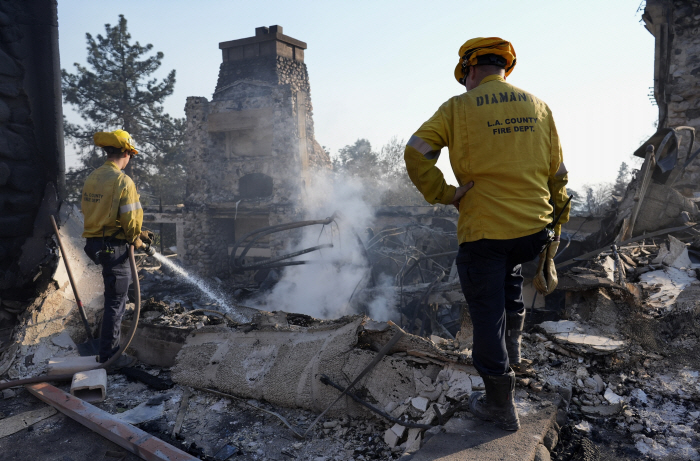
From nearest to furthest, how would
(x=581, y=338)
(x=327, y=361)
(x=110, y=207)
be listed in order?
(x=327, y=361) < (x=581, y=338) < (x=110, y=207)

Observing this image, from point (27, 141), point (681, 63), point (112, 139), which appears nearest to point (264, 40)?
point (681, 63)

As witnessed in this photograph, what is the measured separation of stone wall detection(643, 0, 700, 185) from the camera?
769cm

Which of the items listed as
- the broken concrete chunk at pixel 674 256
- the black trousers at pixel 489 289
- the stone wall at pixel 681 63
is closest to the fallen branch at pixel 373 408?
the black trousers at pixel 489 289

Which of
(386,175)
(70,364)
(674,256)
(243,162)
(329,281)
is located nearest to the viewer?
(70,364)

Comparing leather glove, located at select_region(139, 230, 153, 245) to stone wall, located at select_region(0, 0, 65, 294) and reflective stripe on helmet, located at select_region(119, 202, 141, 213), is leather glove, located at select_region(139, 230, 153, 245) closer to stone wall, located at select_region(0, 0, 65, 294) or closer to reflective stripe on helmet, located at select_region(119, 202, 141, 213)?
reflective stripe on helmet, located at select_region(119, 202, 141, 213)

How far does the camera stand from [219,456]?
2143 millimetres

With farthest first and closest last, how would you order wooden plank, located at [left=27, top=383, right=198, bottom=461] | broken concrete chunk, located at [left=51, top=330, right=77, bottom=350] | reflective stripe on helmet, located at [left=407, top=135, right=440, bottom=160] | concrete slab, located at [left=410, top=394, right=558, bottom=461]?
broken concrete chunk, located at [left=51, top=330, right=77, bottom=350]
wooden plank, located at [left=27, top=383, right=198, bottom=461]
reflective stripe on helmet, located at [left=407, top=135, right=440, bottom=160]
concrete slab, located at [left=410, top=394, right=558, bottom=461]

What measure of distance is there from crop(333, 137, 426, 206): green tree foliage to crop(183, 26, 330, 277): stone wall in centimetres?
1301

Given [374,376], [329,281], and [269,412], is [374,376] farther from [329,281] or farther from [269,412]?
[329,281]

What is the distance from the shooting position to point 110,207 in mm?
3244

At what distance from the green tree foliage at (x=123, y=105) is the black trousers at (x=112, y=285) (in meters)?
18.8

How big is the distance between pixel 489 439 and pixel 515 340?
1.87 feet

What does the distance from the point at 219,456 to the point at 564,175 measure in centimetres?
226

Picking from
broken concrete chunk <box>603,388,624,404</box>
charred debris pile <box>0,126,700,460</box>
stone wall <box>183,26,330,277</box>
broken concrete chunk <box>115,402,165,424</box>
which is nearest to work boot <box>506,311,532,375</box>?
charred debris pile <box>0,126,700,460</box>
